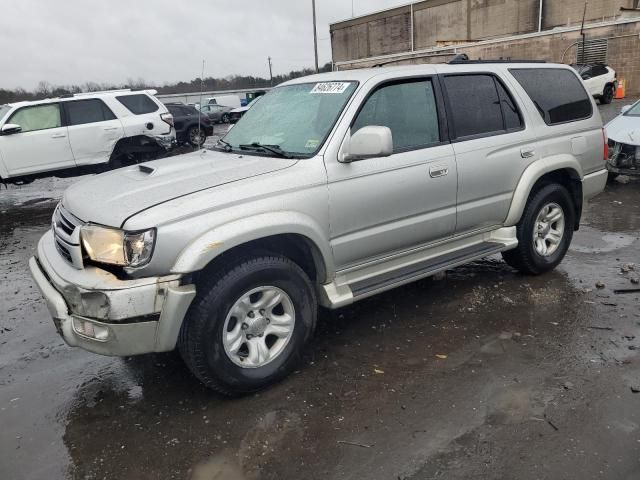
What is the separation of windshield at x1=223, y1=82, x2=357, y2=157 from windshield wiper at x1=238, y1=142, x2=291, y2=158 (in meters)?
0.02

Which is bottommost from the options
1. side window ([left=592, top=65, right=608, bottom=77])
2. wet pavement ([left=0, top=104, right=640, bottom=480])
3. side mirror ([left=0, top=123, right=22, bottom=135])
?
wet pavement ([left=0, top=104, right=640, bottom=480])

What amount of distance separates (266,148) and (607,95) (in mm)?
21473

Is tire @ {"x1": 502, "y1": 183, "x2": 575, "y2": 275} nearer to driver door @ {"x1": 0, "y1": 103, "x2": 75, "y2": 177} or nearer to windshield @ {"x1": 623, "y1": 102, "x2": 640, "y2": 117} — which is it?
windshield @ {"x1": 623, "y1": 102, "x2": 640, "y2": 117}

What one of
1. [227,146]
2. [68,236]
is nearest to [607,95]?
[227,146]

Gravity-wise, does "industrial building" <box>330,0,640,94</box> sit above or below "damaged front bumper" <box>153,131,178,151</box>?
above

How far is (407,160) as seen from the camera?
12.4ft

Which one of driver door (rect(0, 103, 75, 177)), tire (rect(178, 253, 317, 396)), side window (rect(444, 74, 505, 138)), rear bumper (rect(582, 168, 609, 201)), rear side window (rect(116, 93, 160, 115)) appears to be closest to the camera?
tire (rect(178, 253, 317, 396))

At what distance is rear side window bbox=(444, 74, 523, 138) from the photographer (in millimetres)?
4215

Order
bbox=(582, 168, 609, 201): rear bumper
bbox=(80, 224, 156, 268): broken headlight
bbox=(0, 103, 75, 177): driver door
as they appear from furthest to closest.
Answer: bbox=(0, 103, 75, 177): driver door
bbox=(582, 168, 609, 201): rear bumper
bbox=(80, 224, 156, 268): broken headlight

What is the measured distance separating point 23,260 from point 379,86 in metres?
5.08

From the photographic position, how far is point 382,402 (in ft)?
10.4

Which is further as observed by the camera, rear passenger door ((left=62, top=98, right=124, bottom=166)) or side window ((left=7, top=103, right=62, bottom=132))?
rear passenger door ((left=62, top=98, right=124, bottom=166))

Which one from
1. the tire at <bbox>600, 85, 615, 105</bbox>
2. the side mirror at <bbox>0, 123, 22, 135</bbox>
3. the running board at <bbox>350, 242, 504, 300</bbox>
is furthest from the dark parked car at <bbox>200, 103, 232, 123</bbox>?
the running board at <bbox>350, 242, 504, 300</bbox>

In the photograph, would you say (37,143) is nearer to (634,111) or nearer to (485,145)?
(485,145)
